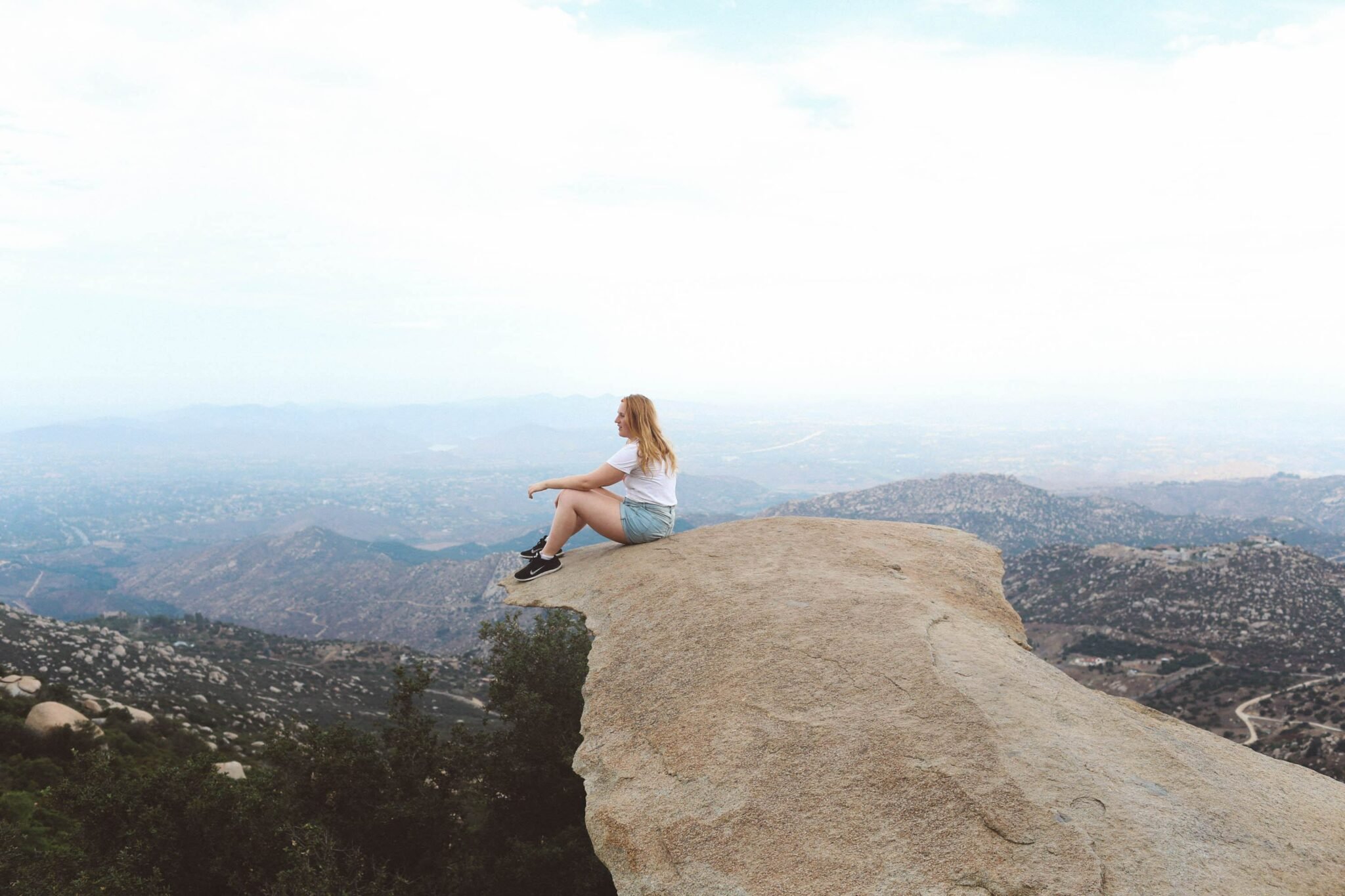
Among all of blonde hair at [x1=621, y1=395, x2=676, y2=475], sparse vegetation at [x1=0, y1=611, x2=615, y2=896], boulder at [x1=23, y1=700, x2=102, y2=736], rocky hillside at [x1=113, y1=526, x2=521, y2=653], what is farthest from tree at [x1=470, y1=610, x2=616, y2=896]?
rocky hillside at [x1=113, y1=526, x2=521, y2=653]

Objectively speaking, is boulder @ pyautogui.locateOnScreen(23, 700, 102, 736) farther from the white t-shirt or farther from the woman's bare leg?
the white t-shirt

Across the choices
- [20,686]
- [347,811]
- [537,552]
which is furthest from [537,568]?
[20,686]

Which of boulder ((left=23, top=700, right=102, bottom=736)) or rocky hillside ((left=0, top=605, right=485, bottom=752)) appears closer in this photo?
boulder ((left=23, top=700, right=102, bottom=736))

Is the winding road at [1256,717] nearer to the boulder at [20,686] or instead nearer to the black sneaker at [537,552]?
the black sneaker at [537,552]

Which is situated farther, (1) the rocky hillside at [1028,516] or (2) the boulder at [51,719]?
(1) the rocky hillside at [1028,516]

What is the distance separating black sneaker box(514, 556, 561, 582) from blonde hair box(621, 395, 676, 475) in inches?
90.2

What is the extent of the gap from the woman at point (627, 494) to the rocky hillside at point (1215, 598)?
6425 centimetres

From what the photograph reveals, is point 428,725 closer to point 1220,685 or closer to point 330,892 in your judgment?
point 330,892

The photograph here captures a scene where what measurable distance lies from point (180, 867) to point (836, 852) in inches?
523

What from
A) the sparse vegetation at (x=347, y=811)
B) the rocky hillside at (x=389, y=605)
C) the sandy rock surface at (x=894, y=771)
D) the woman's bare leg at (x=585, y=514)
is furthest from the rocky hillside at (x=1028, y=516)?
the sandy rock surface at (x=894, y=771)

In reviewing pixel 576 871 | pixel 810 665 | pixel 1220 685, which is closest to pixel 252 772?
pixel 576 871

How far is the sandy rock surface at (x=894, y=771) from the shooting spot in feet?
16.0

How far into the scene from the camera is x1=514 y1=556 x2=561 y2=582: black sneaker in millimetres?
11586

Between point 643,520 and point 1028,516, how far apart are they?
6647 inches
